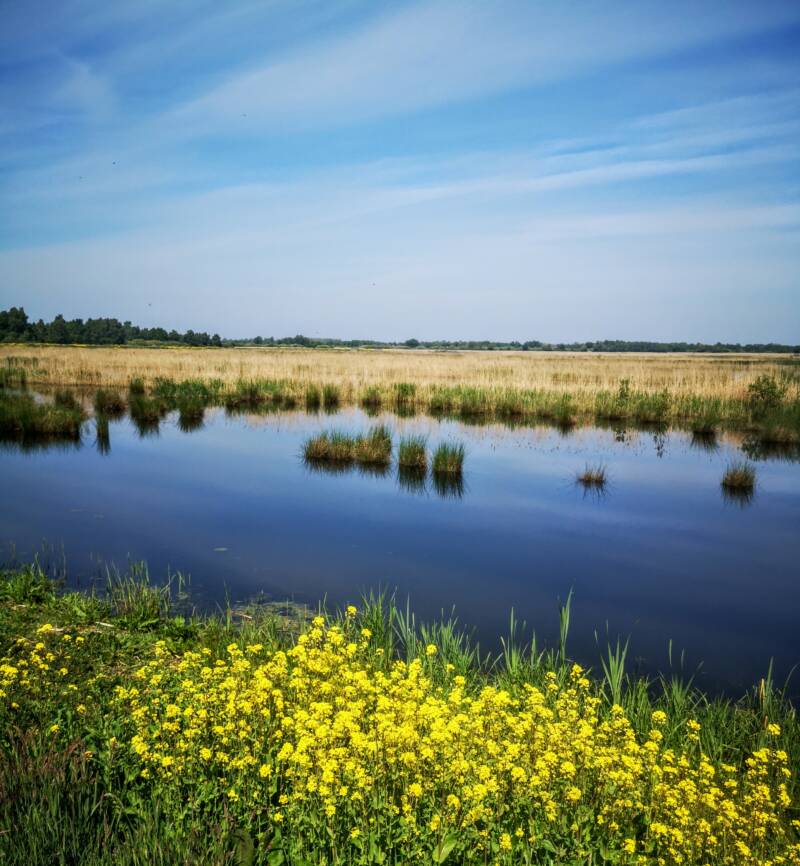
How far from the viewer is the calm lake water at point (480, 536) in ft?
28.3

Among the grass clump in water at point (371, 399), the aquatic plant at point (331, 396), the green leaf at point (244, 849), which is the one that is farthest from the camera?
the grass clump in water at point (371, 399)

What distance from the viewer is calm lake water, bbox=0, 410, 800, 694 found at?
8633 millimetres

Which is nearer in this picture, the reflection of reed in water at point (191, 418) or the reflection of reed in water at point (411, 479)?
the reflection of reed in water at point (411, 479)

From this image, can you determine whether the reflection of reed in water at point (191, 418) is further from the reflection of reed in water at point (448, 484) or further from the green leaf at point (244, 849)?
the green leaf at point (244, 849)

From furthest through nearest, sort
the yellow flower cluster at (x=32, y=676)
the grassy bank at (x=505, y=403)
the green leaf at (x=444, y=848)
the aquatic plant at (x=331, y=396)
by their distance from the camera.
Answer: the aquatic plant at (x=331, y=396) < the grassy bank at (x=505, y=403) < the yellow flower cluster at (x=32, y=676) < the green leaf at (x=444, y=848)

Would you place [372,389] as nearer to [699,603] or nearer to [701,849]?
[699,603]

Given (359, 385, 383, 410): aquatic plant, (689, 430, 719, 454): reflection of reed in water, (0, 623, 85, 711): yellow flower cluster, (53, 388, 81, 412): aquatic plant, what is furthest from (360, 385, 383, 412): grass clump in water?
(0, 623, 85, 711): yellow flower cluster

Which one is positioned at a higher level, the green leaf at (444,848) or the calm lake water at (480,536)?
the green leaf at (444,848)

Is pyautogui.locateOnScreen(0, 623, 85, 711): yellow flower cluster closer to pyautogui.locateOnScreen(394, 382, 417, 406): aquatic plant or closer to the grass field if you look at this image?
the grass field

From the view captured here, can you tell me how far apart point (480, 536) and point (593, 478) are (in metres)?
5.84

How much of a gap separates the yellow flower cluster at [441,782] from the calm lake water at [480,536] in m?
3.80

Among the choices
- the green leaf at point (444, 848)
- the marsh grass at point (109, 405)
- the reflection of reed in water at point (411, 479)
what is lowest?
the reflection of reed in water at point (411, 479)

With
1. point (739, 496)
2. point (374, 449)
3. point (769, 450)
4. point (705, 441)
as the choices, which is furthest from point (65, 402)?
point (769, 450)

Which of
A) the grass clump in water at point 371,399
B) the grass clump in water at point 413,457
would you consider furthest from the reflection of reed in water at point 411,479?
the grass clump in water at point 371,399
